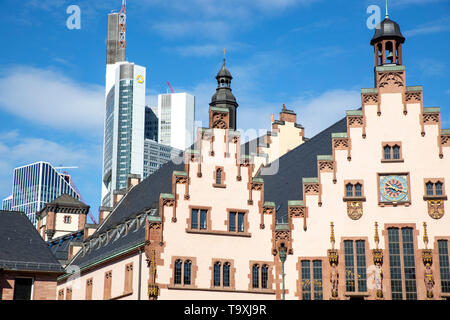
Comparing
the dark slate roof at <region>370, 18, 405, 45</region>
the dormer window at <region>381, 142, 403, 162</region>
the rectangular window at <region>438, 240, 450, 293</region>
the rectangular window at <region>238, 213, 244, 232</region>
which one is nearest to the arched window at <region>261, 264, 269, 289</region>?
the rectangular window at <region>238, 213, 244, 232</region>

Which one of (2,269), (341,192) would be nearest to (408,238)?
(341,192)

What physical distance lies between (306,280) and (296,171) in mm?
12576

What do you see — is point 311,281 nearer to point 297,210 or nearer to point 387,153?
point 297,210

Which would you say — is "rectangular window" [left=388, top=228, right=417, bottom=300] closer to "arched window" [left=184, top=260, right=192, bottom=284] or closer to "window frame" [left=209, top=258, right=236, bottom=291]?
"window frame" [left=209, top=258, right=236, bottom=291]

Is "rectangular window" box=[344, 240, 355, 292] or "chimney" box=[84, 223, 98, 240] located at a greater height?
"chimney" box=[84, 223, 98, 240]

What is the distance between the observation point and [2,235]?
73000mm

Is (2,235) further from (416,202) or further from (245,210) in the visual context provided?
(416,202)

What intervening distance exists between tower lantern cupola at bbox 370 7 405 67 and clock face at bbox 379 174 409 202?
11638 millimetres

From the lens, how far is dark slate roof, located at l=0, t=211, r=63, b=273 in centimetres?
6919

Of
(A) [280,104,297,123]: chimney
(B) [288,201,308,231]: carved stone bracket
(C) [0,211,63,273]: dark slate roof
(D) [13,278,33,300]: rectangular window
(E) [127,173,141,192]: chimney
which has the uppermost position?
(A) [280,104,297,123]: chimney

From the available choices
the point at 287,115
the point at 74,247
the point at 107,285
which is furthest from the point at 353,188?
the point at 74,247

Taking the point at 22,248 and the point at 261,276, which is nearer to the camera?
the point at 261,276

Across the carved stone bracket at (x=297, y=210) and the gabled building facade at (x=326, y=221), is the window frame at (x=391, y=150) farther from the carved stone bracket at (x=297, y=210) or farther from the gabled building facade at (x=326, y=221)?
the carved stone bracket at (x=297, y=210)

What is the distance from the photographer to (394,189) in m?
65.1
